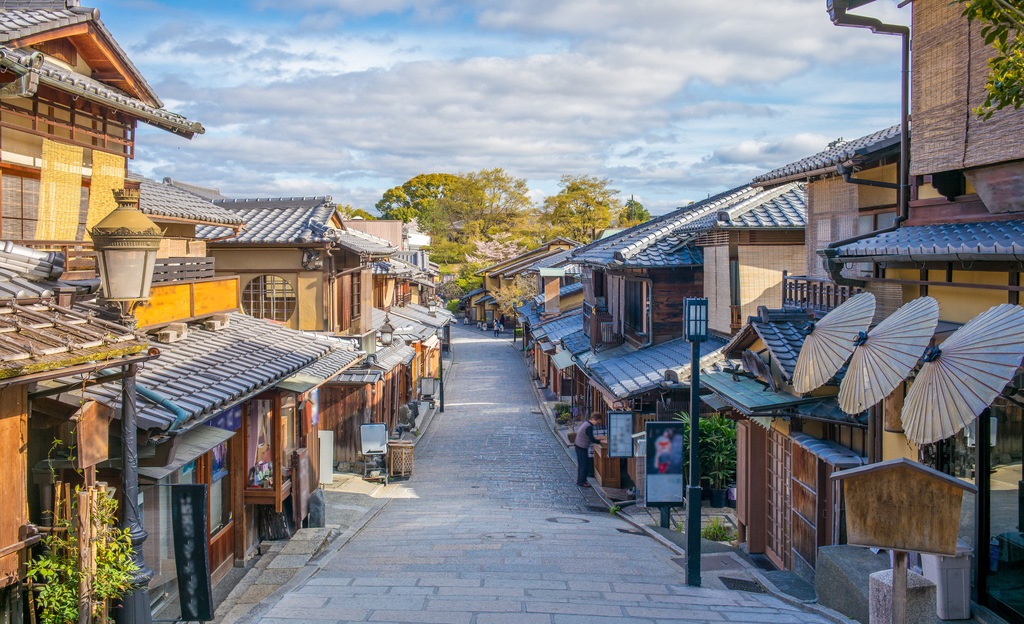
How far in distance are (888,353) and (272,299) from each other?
1749cm

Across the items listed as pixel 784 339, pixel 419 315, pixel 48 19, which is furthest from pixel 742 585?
pixel 419 315

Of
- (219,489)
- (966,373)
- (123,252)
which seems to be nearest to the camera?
(966,373)

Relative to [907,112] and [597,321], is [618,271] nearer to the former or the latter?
[597,321]

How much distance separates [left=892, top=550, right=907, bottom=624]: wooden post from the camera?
563cm

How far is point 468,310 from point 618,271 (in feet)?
194

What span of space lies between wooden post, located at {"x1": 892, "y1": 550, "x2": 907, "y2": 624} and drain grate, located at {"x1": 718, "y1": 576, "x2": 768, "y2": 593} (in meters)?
6.12

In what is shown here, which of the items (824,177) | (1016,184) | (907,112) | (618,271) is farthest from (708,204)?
(1016,184)

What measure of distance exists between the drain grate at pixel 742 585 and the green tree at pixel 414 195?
8083cm

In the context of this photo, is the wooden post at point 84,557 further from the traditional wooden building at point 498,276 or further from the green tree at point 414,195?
the green tree at point 414,195

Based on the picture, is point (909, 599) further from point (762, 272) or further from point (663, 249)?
point (663, 249)

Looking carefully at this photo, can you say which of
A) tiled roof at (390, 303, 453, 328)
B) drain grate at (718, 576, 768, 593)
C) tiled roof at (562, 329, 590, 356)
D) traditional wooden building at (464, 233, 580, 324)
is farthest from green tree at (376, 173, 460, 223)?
drain grate at (718, 576, 768, 593)

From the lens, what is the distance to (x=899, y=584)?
5645 millimetres

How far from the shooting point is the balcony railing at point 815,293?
41.0 feet

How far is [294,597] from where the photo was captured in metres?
9.52
